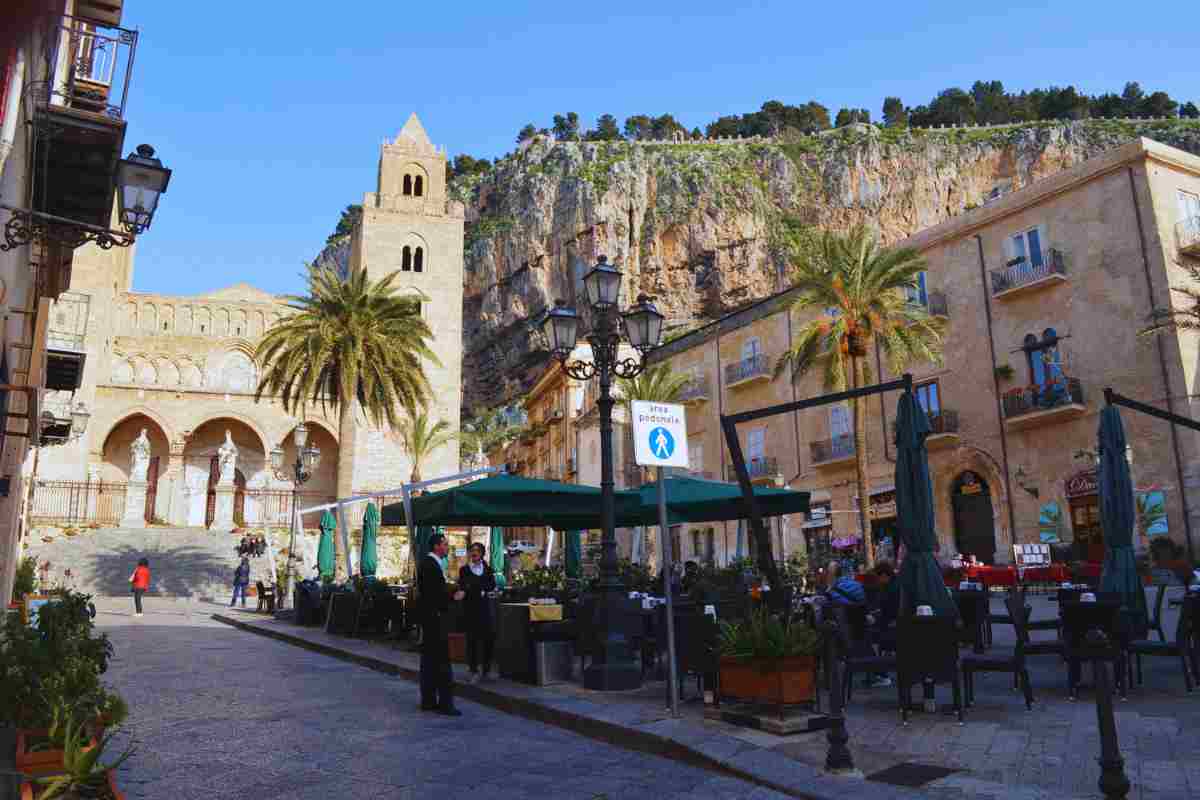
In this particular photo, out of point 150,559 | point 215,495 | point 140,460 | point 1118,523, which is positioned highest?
point 140,460

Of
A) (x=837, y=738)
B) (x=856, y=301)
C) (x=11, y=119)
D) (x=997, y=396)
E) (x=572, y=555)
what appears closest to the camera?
(x=837, y=738)

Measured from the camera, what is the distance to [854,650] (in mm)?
8414

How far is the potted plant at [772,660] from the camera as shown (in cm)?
646

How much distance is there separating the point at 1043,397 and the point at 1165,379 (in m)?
2.83

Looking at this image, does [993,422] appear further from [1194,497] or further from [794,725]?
[794,725]

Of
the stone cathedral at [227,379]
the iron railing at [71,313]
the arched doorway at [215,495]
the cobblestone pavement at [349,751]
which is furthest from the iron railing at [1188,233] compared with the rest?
the arched doorway at [215,495]

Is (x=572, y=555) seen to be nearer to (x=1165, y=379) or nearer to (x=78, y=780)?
(x=78, y=780)

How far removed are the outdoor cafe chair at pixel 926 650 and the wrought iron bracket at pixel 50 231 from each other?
6.66 metres

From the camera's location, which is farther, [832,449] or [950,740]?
[832,449]

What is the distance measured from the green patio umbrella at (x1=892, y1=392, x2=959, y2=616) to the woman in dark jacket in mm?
4058

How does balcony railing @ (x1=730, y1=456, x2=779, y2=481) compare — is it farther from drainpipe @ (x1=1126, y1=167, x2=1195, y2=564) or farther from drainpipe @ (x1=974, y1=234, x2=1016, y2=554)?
drainpipe @ (x1=1126, y1=167, x2=1195, y2=564)

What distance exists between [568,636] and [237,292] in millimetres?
51747

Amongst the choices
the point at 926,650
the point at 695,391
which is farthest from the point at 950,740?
the point at 695,391

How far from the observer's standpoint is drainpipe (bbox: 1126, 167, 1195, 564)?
20.6 m
